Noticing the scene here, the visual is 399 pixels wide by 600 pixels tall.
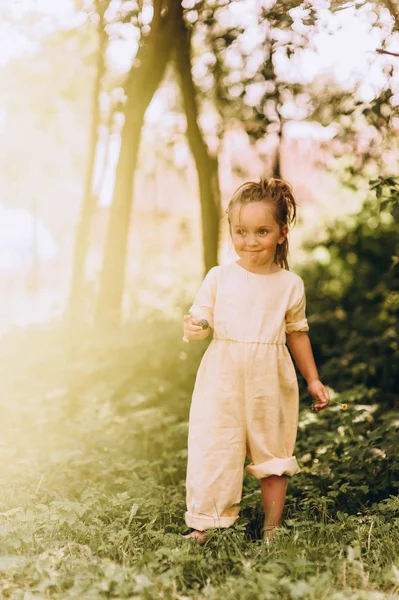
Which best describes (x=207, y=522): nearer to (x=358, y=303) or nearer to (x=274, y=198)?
(x=274, y=198)

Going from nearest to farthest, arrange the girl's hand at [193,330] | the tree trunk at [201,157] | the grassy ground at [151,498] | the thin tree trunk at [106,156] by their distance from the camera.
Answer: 1. the grassy ground at [151,498]
2. the girl's hand at [193,330]
3. the tree trunk at [201,157]
4. the thin tree trunk at [106,156]

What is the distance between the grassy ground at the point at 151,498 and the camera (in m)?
2.72

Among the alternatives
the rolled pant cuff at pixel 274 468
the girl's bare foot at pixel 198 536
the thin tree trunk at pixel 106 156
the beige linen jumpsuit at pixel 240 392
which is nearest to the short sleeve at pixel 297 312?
the beige linen jumpsuit at pixel 240 392

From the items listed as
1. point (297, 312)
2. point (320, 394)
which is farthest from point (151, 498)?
point (297, 312)

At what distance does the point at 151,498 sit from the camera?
381 cm

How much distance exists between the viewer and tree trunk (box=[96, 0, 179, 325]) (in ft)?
20.2

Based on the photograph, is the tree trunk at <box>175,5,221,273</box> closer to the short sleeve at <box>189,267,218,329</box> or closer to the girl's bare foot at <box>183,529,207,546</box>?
the short sleeve at <box>189,267,218,329</box>

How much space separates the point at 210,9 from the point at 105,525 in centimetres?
298

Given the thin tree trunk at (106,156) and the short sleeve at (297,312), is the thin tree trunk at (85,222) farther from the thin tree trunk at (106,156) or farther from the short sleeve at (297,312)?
the short sleeve at (297,312)

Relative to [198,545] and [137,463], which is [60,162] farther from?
[198,545]

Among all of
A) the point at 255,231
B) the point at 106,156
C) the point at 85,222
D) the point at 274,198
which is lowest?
the point at 255,231

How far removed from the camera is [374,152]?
5.15 m

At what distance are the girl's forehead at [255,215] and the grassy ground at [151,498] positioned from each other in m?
1.29

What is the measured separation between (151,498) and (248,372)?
937mm
